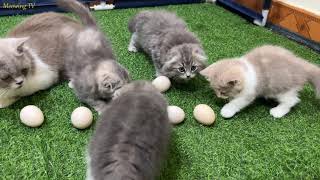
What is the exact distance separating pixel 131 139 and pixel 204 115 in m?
0.61

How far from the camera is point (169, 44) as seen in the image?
78.5 inches

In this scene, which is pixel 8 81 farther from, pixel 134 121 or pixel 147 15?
pixel 147 15

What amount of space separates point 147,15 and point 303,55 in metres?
1.20

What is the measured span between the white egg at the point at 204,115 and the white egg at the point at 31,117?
779 mm

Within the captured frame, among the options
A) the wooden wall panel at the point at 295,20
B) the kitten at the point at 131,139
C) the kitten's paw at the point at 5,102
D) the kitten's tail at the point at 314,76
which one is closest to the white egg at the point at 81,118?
the kitten at the point at 131,139

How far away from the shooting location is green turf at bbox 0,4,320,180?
1393mm

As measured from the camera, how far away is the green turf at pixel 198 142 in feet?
4.57

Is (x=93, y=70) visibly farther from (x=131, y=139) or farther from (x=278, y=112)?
(x=278, y=112)

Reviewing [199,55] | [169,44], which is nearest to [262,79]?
[199,55]

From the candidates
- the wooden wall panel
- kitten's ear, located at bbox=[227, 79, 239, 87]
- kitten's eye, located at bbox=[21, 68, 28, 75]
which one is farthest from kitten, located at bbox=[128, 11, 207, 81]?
the wooden wall panel

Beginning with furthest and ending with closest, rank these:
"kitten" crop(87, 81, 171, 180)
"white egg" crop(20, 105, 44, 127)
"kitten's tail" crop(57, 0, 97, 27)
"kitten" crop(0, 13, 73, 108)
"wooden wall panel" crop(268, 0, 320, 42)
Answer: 1. "wooden wall panel" crop(268, 0, 320, 42)
2. "kitten's tail" crop(57, 0, 97, 27)
3. "kitten" crop(0, 13, 73, 108)
4. "white egg" crop(20, 105, 44, 127)
5. "kitten" crop(87, 81, 171, 180)

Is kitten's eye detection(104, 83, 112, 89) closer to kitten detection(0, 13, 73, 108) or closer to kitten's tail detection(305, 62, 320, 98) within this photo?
kitten detection(0, 13, 73, 108)

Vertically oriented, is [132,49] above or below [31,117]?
below

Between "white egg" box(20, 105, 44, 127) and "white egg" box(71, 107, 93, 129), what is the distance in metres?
0.16
